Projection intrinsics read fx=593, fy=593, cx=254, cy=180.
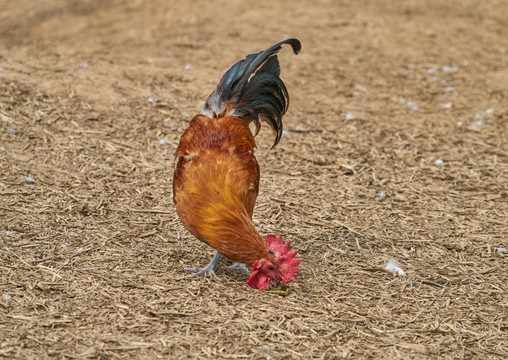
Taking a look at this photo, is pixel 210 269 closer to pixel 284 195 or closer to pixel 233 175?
pixel 233 175

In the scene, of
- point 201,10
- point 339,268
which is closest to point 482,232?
point 339,268

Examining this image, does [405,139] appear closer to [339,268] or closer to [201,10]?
[339,268]

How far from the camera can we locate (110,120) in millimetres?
6672

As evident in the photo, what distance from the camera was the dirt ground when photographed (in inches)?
146

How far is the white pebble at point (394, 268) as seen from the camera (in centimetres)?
453

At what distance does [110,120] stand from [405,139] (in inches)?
135

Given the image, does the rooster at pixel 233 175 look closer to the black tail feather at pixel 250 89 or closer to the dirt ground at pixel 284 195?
the black tail feather at pixel 250 89

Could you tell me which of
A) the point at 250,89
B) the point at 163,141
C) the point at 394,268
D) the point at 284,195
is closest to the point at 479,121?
the point at 284,195

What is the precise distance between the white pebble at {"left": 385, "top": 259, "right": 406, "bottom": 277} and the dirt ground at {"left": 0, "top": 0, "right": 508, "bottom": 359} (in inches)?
2.5

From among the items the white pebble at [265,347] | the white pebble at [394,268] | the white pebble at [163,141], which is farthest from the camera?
the white pebble at [163,141]

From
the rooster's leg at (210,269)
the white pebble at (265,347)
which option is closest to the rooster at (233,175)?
the rooster's leg at (210,269)

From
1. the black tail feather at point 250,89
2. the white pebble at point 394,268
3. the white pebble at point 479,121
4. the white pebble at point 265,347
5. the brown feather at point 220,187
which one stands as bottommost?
the white pebble at point 479,121

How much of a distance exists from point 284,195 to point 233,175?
1632mm

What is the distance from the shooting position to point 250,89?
4.62m
